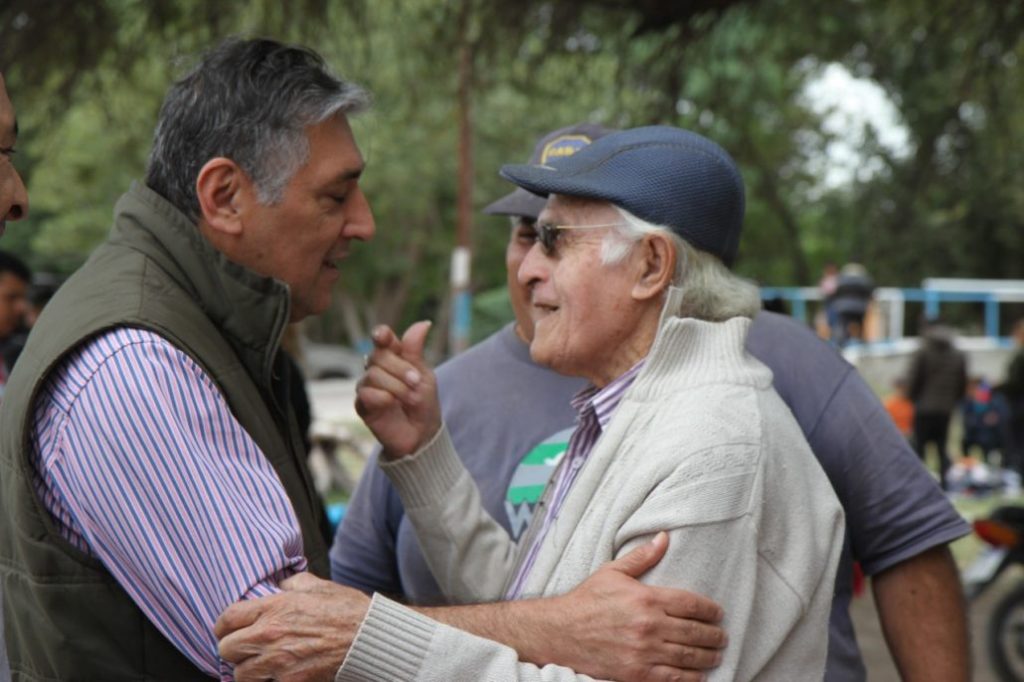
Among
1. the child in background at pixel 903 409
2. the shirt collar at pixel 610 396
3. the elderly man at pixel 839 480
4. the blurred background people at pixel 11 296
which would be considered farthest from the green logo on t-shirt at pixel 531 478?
the child in background at pixel 903 409

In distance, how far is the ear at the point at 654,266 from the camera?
6.85ft

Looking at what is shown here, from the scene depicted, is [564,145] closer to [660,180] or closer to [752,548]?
[660,180]

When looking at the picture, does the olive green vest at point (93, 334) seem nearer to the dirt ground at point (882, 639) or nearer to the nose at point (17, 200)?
the nose at point (17, 200)

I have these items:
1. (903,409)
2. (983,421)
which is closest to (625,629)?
(903,409)

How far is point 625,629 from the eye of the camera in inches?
70.4

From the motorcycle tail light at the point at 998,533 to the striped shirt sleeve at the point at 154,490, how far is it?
5123 millimetres

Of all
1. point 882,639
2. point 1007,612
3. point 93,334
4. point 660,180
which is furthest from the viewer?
point 1007,612

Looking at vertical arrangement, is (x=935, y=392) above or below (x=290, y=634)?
below

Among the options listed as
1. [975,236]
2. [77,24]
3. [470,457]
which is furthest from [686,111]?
[975,236]

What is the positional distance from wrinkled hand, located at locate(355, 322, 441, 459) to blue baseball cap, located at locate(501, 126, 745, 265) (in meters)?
0.47

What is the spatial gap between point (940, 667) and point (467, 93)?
6.21 metres

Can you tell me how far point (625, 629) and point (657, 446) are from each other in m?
0.28

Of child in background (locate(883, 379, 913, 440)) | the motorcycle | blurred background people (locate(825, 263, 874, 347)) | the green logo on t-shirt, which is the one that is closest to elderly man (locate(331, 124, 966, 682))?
the green logo on t-shirt

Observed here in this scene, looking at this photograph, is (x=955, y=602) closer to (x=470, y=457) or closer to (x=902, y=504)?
(x=902, y=504)
